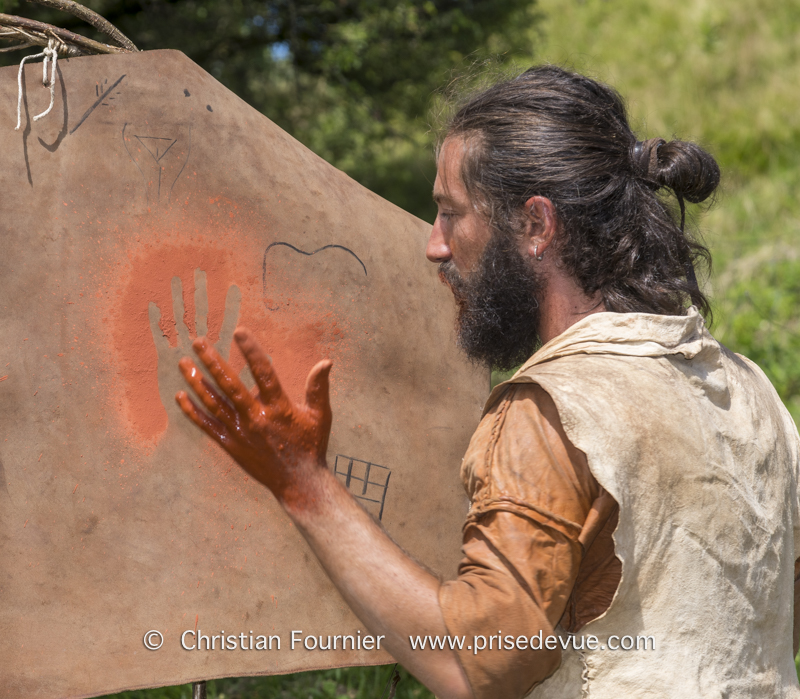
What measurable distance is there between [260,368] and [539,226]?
55 centimetres

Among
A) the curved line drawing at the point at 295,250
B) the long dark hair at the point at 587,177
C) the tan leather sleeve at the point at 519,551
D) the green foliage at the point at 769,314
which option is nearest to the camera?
the tan leather sleeve at the point at 519,551

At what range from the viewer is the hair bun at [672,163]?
1429 millimetres

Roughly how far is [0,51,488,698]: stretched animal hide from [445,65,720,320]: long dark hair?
330 mm

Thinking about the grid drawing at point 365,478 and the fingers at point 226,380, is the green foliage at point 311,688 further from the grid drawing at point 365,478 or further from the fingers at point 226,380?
the fingers at point 226,380

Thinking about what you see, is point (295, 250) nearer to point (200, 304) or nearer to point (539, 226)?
point (200, 304)

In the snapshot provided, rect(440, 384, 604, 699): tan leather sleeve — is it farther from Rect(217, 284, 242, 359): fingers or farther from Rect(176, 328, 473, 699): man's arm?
Rect(217, 284, 242, 359): fingers

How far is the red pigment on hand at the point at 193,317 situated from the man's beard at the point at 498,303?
0.86ft

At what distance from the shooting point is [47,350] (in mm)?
1367

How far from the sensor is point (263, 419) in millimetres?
1141

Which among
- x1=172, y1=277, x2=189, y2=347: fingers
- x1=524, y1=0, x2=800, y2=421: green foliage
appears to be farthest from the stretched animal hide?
x1=524, y1=0, x2=800, y2=421: green foliage

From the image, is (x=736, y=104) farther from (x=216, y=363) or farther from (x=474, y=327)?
(x=216, y=363)

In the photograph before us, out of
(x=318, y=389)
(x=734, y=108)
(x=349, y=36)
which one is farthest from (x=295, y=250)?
(x=734, y=108)

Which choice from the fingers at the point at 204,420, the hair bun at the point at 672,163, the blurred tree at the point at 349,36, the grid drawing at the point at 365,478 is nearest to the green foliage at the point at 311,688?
the grid drawing at the point at 365,478

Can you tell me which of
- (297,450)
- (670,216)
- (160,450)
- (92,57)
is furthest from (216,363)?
(670,216)
